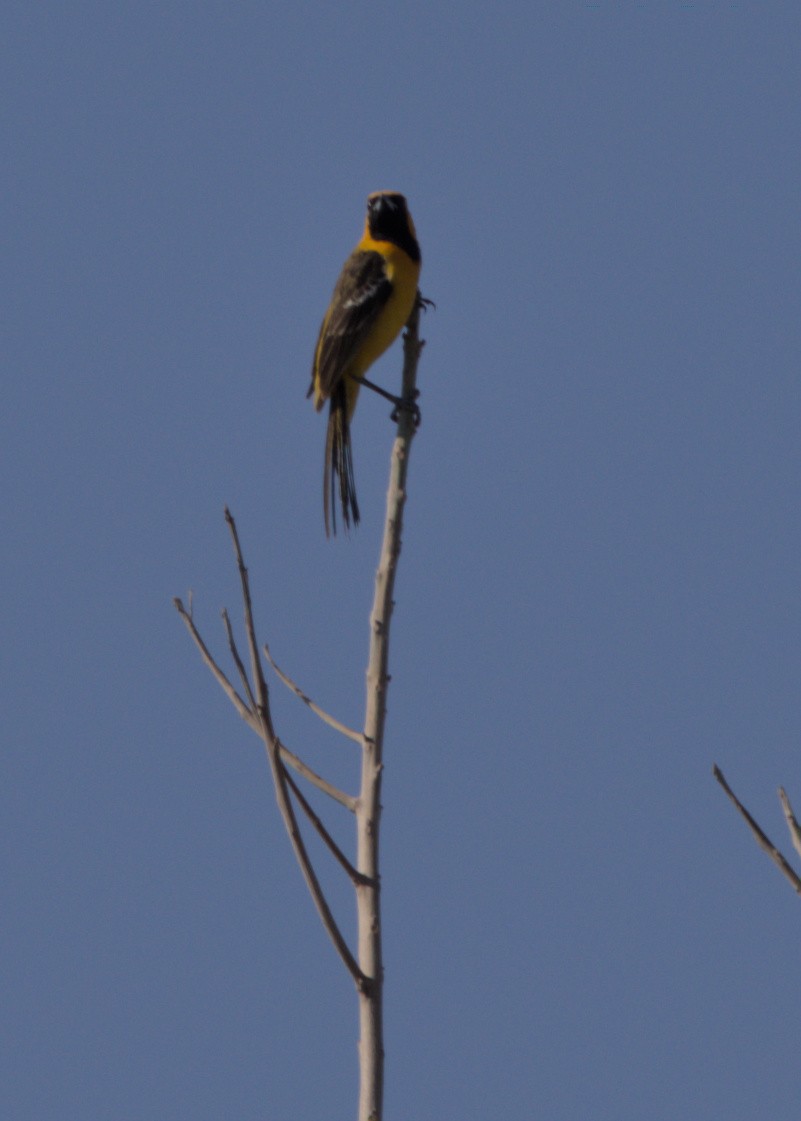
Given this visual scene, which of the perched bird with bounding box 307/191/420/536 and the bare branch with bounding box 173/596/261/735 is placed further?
the perched bird with bounding box 307/191/420/536

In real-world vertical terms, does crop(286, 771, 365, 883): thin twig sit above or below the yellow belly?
below

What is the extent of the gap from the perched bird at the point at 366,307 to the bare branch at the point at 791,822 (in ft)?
13.6

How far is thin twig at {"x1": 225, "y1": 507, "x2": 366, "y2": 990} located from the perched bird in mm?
3838

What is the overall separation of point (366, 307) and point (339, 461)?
4.15ft

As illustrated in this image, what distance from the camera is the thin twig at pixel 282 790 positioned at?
2.52 metres

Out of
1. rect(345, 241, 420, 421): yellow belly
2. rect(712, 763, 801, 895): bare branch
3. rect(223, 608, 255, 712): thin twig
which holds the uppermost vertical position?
rect(345, 241, 420, 421): yellow belly

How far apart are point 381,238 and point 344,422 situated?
4.67 ft

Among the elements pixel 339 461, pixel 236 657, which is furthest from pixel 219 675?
pixel 339 461

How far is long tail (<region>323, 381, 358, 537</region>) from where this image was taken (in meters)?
5.74

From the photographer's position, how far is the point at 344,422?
6699 millimetres

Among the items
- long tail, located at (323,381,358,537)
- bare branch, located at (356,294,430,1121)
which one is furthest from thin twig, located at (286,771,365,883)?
long tail, located at (323,381,358,537)

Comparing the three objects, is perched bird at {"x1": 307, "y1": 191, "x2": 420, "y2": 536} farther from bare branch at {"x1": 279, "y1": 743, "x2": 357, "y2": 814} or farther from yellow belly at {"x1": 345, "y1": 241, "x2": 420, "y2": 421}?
bare branch at {"x1": 279, "y1": 743, "x2": 357, "y2": 814}

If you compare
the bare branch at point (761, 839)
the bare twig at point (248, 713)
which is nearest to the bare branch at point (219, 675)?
the bare twig at point (248, 713)

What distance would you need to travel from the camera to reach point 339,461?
625cm
